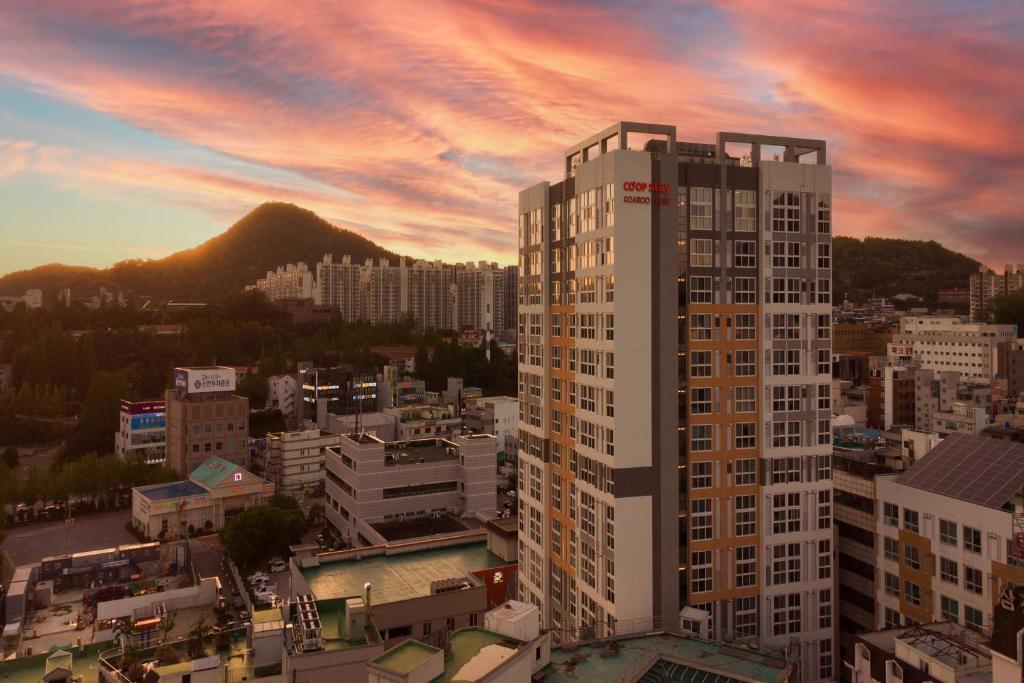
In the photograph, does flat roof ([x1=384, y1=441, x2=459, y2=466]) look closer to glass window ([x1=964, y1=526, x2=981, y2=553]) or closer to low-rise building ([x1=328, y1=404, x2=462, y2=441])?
low-rise building ([x1=328, y1=404, x2=462, y2=441])

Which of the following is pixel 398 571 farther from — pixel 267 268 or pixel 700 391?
pixel 267 268

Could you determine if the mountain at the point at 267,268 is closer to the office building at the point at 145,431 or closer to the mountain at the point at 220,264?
the mountain at the point at 220,264

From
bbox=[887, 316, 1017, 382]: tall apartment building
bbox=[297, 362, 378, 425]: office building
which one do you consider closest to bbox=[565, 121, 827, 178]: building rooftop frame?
bbox=[297, 362, 378, 425]: office building

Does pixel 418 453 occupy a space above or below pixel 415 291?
below

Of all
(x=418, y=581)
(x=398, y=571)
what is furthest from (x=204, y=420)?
(x=418, y=581)

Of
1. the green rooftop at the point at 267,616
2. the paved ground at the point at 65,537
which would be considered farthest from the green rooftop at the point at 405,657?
the paved ground at the point at 65,537

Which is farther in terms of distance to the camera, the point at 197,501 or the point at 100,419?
the point at 100,419

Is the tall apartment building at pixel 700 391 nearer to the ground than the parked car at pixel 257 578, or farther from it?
farther from it
